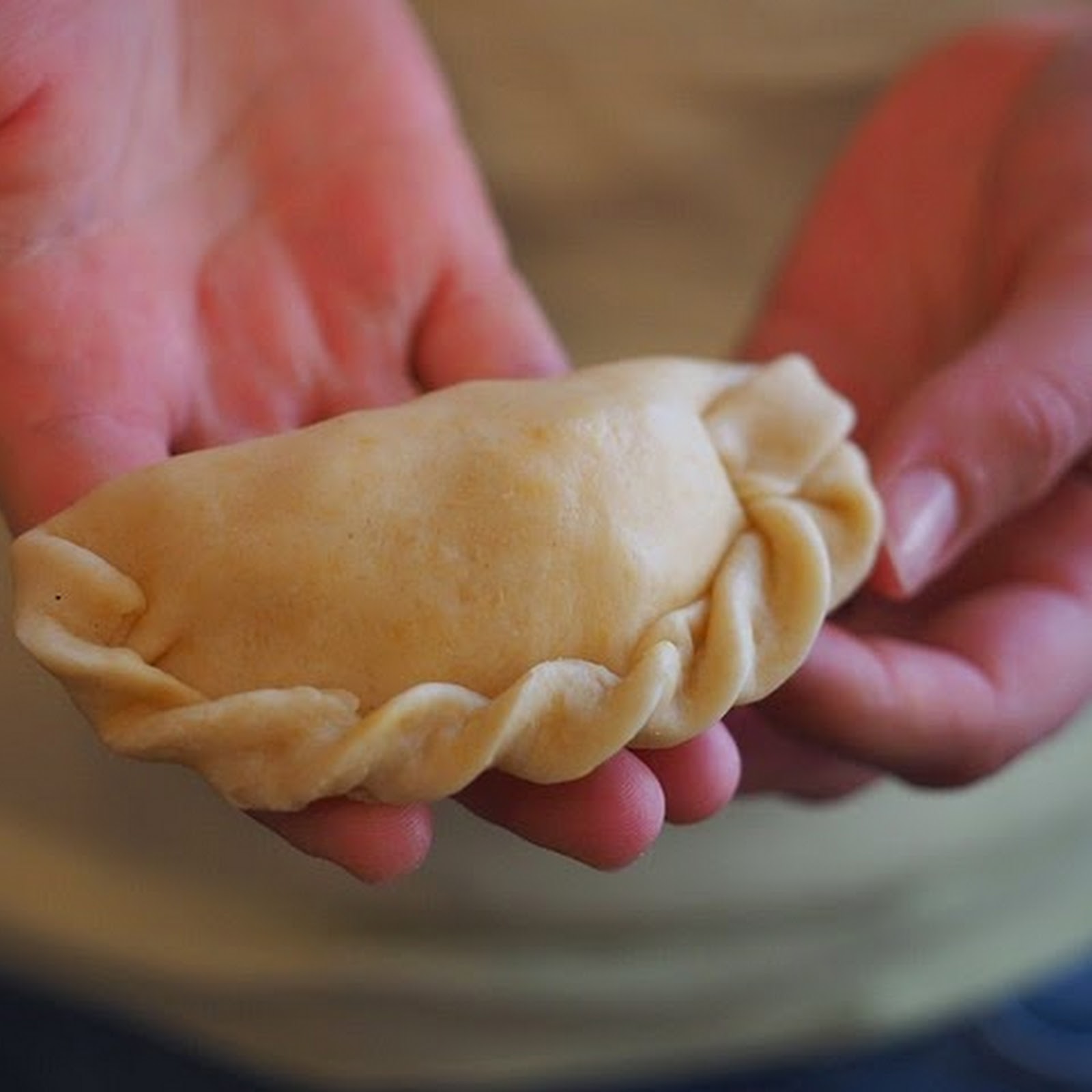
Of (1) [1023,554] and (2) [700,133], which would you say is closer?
(1) [1023,554]

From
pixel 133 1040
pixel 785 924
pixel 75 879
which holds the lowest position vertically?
pixel 133 1040

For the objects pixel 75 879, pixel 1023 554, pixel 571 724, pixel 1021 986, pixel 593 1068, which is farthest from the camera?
pixel 1021 986

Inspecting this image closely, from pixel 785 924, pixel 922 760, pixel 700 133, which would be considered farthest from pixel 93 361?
pixel 785 924

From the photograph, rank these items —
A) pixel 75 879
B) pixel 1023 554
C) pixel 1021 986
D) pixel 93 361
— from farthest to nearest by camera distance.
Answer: pixel 1021 986, pixel 75 879, pixel 1023 554, pixel 93 361

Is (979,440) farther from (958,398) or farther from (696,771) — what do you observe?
(696,771)

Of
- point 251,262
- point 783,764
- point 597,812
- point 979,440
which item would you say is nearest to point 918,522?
point 979,440

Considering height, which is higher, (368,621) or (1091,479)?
(368,621)

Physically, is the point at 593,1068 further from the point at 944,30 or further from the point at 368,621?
the point at 944,30
